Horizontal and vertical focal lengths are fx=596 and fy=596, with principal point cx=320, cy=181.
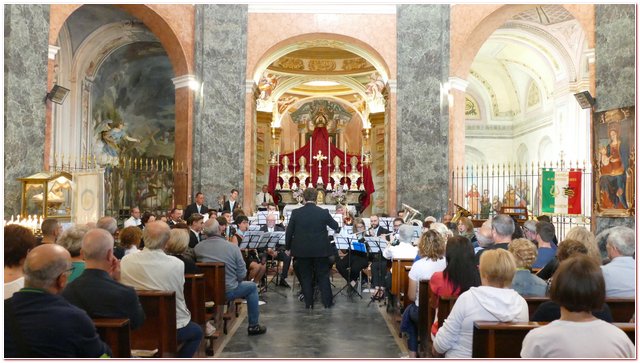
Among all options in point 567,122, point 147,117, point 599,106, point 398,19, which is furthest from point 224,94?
point 567,122

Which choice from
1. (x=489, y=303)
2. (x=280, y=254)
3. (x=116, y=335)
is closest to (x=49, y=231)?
(x=116, y=335)

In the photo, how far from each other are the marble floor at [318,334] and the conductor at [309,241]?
28 cm

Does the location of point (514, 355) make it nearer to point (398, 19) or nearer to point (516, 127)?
point (398, 19)

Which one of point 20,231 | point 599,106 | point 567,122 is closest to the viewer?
point 20,231

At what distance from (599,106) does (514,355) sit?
10.2 metres

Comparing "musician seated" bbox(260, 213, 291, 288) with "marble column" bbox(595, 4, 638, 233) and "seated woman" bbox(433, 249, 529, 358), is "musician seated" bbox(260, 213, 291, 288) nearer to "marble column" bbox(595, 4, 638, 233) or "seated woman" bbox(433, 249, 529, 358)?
"marble column" bbox(595, 4, 638, 233)

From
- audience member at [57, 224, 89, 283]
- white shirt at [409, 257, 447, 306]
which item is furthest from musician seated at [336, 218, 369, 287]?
audience member at [57, 224, 89, 283]

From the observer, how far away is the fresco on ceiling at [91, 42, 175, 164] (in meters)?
18.5

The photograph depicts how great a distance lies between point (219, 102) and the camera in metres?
15.1

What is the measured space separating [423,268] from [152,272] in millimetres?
2426

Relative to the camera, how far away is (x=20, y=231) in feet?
12.0

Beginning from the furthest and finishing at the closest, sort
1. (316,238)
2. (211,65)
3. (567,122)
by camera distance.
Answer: (567,122)
(211,65)
(316,238)

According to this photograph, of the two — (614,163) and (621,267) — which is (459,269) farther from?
(614,163)

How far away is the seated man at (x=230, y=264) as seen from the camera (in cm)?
663
